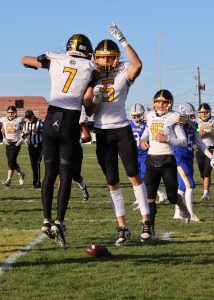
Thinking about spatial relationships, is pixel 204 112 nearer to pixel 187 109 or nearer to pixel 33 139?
pixel 187 109

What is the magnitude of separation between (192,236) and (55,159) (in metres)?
2.15

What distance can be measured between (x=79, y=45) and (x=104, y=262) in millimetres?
2137

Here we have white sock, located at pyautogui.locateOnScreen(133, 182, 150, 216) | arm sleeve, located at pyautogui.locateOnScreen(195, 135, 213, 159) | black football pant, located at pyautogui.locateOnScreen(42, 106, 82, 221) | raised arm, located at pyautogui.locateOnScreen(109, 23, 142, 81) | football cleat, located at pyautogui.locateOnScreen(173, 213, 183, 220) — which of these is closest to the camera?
black football pant, located at pyautogui.locateOnScreen(42, 106, 82, 221)

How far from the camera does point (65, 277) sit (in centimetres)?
529

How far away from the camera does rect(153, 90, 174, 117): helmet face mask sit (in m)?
7.82

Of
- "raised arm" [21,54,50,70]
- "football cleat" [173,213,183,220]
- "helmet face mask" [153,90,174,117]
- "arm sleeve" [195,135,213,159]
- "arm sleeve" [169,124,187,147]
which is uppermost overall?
"raised arm" [21,54,50,70]

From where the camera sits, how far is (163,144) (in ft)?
26.0

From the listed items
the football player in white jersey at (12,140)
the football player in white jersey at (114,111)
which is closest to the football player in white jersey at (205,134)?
the football player in white jersey at (12,140)

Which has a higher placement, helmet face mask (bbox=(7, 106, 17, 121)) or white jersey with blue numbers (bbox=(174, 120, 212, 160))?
white jersey with blue numbers (bbox=(174, 120, 212, 160))

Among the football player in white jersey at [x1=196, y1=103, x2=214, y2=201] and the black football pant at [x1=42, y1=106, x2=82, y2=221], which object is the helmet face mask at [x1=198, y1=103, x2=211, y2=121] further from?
the black football pant at [x1=42, y1=106, x2=82, y2=221]

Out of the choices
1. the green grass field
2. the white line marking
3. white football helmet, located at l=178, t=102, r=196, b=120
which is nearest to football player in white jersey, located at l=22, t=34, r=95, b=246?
the white line marking

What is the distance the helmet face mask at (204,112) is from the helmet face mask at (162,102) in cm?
443

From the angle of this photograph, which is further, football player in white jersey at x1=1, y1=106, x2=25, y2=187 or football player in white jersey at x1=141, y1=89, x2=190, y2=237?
→ football player in white jersey at x1=1, y1=106, x2=25, y2=187

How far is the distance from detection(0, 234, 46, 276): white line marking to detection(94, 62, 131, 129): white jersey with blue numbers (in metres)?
1.44
